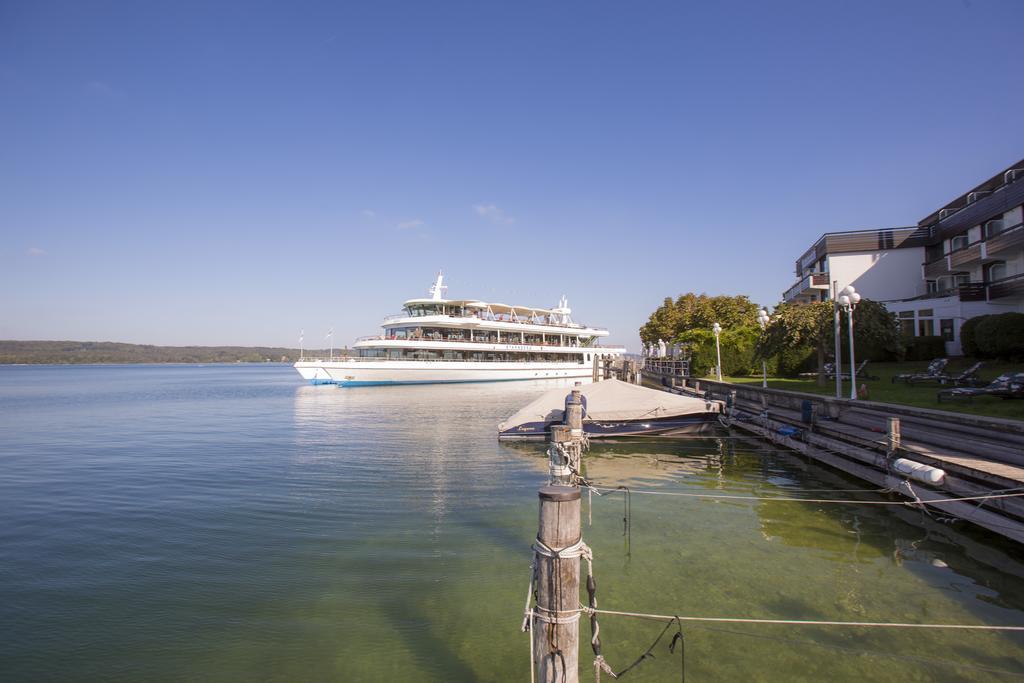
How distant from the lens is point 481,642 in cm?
561

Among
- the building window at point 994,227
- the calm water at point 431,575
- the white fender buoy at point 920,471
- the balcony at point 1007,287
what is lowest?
the calm water at point 431,575

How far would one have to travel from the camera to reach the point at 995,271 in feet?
94.9

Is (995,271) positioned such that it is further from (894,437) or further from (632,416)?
(894,437)

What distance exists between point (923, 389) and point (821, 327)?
452cm

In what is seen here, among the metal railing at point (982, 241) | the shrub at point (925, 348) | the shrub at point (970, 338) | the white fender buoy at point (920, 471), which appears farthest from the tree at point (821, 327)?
the white fender buoy at point (920, 471)

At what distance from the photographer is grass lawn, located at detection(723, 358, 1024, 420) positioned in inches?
545

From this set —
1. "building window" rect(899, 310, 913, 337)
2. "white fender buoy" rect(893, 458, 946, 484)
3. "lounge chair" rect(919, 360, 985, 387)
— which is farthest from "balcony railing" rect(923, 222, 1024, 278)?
"white fender buoy" rect(893, 458, 946, 484)

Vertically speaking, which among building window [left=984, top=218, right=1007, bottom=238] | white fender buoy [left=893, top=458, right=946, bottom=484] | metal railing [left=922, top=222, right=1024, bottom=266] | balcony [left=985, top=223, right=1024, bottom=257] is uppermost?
building window [left=984, top=218, right=1007, bottom=238]

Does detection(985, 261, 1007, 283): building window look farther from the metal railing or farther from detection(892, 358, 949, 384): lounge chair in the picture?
detection(892, 358, 949, 384): lounge chair

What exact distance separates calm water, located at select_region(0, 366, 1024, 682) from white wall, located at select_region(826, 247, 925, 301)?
30.1 m

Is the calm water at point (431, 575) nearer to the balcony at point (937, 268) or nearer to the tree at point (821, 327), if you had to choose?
the tree at point (821, 327)

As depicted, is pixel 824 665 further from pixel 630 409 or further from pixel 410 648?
pixel 630 409

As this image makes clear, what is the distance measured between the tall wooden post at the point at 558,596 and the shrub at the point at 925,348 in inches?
1285

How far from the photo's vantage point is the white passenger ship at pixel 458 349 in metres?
52.6
